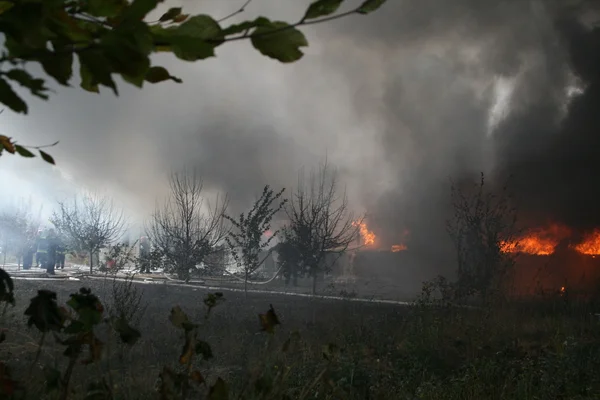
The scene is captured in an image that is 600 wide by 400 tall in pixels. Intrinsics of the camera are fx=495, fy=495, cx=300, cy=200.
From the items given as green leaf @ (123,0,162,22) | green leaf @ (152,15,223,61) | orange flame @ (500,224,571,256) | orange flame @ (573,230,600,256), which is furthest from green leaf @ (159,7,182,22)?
orange flame @ (573,230,600,256)

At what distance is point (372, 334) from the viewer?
24.3 ft

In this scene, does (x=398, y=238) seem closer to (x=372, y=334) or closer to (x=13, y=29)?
(x=372, y=334)

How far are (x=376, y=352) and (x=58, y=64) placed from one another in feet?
19.1

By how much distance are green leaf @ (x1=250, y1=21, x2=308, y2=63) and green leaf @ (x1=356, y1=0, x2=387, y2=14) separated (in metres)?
0.15

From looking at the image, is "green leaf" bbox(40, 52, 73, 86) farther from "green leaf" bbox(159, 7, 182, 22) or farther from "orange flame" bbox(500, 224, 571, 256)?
"orange flame" bbox(500, 224, 571, 256)

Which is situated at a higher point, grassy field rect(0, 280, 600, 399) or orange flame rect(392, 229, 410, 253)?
orange flame rect(392, 229, 410, 253)

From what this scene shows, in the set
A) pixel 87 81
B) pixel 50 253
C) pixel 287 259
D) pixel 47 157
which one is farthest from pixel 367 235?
pixel 87 81

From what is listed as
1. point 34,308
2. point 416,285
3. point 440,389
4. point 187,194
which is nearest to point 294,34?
point 34,308

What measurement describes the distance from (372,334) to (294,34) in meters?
6.94

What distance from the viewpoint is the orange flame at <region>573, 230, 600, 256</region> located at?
75.4 ft

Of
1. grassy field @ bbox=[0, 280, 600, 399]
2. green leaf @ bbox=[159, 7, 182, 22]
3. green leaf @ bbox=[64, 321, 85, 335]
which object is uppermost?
green leaf @ bbox=[159, 7, 182, 22]

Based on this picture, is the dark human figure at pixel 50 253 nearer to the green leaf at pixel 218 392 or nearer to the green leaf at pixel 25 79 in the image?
the green leaf at pixel 218 392

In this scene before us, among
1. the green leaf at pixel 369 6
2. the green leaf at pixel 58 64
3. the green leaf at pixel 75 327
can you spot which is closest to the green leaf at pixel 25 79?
the green leaf at pixel 58 64

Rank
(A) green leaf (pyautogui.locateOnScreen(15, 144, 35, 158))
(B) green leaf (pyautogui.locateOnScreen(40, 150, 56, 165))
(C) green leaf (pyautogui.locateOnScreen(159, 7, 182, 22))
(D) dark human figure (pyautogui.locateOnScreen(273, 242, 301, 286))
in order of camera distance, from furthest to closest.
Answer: (D) dark human figure (pyautogui.locateOnScreen(273, 242, 301, 286)), (A) green leaf (pyautogui.locateOnScreen(15, 144, 35, 158)), (B) green leaf (pyautogui.locateOnScreen(40, 150, 56, 165)), (C) green leaf (pyautogui.locateOnScreen(159, 7, 182, 22))
